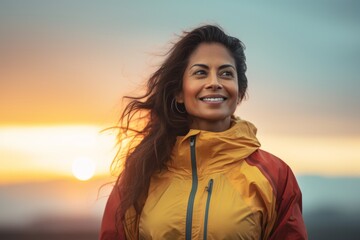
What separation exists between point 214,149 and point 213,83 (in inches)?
13.6

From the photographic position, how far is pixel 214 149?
3.22 m

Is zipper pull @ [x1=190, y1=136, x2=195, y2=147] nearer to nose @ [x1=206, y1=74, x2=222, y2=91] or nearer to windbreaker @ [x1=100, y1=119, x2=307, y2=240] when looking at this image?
windbreaker @ [x1=100, y1=119, x2=307, y2=240]

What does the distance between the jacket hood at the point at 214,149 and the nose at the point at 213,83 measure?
0.23m

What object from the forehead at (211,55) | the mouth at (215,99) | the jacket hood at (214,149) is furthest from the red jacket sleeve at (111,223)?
the forehead at (211,55)

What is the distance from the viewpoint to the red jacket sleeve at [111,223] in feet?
11.0

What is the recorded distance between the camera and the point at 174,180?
3250 mm

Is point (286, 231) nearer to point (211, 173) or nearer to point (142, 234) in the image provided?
point (211, 173)

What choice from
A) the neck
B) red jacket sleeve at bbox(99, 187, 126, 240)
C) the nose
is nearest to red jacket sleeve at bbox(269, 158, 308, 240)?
the neck

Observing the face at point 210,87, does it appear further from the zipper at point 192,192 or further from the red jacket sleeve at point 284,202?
the red jacket sleeve at point 284,202

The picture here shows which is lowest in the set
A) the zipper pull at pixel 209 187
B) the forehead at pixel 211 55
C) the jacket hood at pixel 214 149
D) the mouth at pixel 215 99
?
the zipper pull at pixel 209 187

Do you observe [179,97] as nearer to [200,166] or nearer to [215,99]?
[215,99]

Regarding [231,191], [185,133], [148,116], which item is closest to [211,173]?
[231,191]

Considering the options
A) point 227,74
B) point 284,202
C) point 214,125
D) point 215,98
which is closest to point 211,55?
point 227,74

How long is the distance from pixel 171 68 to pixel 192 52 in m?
0.15
